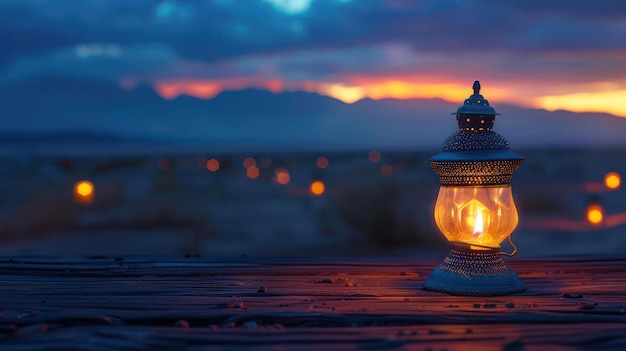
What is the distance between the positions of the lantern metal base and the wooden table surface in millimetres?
63

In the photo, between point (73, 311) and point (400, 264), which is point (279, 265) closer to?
point (400, 264)

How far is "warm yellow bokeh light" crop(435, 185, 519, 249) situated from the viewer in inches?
150

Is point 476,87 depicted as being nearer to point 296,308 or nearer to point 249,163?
point 296,308

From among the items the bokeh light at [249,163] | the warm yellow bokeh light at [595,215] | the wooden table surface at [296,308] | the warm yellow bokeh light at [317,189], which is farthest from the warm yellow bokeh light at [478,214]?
the bokeh light at [249,163]

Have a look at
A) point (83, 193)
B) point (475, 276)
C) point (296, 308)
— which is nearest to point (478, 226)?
point (475, 276)

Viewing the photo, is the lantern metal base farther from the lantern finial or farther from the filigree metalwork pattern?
the lantern finial

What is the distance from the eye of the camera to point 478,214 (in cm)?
385

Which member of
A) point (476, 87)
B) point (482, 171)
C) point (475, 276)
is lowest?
point (475, 276)

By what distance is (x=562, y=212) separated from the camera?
24.6 meters

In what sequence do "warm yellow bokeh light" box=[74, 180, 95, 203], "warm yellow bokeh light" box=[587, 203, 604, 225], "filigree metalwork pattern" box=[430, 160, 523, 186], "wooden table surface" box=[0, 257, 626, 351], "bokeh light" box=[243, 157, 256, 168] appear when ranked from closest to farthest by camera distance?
"wooden table surface" box=[0, 257, 626, 351] < "filigree metalwork pattern" box=[430, 160, 523, 186] < "warm yellow bokeh light" box=[587, 203, 604, 225] < "warm yellow bokeh light" box=[74, 180, 95, 203] < "bokeh light" box=[243, 157, 256, 168]

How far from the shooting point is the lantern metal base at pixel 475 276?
380 cm

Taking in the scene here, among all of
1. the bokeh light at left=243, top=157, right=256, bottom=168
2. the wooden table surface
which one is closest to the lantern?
the wooden table surface

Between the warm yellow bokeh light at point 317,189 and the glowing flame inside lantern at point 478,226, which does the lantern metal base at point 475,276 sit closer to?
the glowing flame inside lantern at point 478,226

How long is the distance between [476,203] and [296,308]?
112cm
